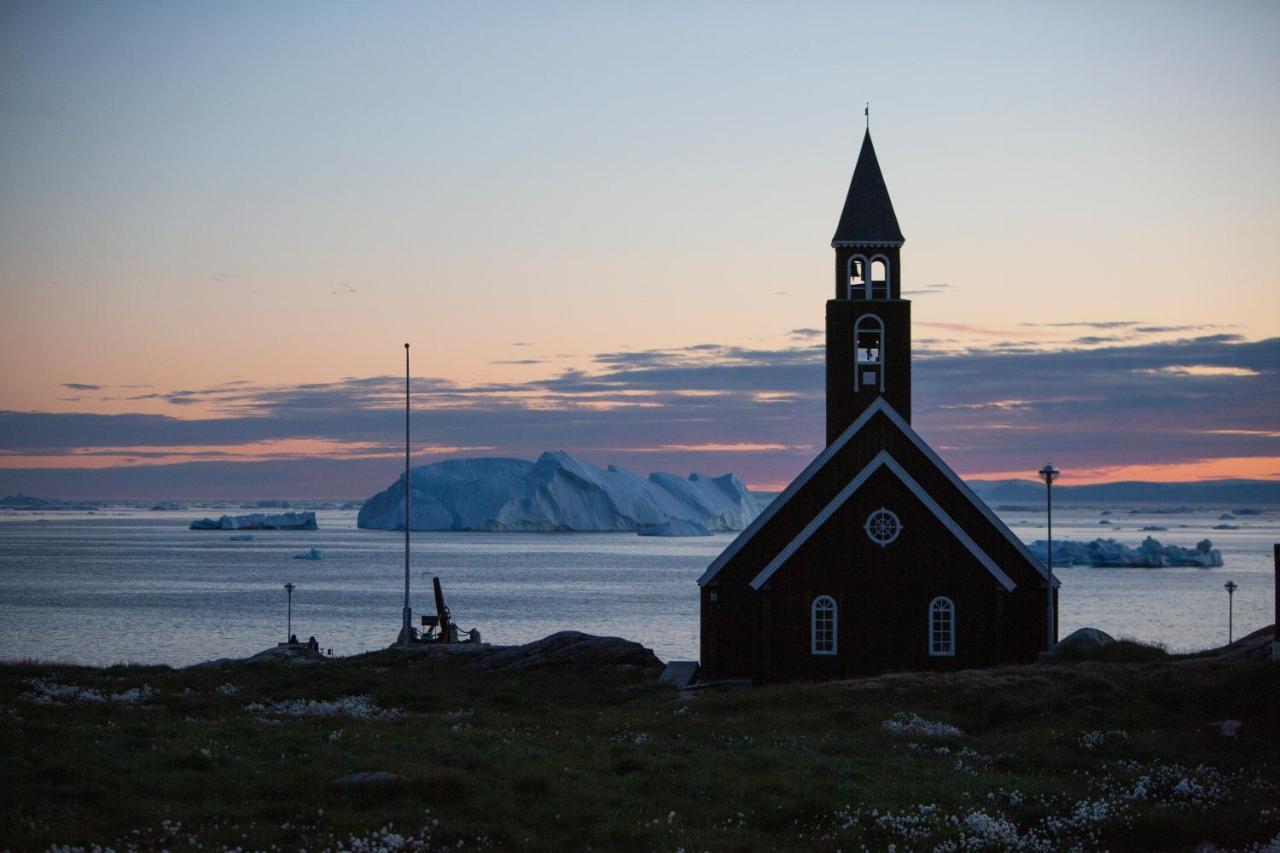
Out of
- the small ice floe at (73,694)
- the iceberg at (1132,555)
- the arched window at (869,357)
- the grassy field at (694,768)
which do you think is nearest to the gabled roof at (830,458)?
the arched window at (869,357)

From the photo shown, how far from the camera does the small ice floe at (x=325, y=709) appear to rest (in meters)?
25.8

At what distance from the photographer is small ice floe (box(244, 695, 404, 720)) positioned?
25797mm

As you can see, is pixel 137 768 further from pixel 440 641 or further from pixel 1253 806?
pixel 440 641

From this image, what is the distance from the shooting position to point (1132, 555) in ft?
456

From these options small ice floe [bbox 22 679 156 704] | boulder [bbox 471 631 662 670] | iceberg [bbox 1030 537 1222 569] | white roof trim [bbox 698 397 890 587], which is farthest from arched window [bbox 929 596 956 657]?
iceberg [bbox 1030 537 1222 569]

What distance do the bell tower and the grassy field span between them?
388 inches

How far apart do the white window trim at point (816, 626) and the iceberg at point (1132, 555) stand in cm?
10916

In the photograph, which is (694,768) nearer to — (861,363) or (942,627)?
(942,627)

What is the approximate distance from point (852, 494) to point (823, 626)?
3.67 meters

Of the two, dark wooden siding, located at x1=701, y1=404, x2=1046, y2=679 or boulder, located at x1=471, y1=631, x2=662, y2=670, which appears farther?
boulder, located at x1=471, y1=631, x2=662, y2=670

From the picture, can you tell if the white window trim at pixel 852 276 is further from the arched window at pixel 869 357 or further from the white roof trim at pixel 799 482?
the white roof trim at pixel 799 482

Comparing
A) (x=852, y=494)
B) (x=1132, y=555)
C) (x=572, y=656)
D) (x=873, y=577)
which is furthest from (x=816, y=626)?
(x=1132, y=555)

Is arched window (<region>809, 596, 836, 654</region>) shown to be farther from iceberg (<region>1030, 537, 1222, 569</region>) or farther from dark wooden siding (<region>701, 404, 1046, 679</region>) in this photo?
iceberg (<region>1030, 537, 1222, 569</region>)

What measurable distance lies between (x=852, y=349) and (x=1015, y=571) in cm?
773
